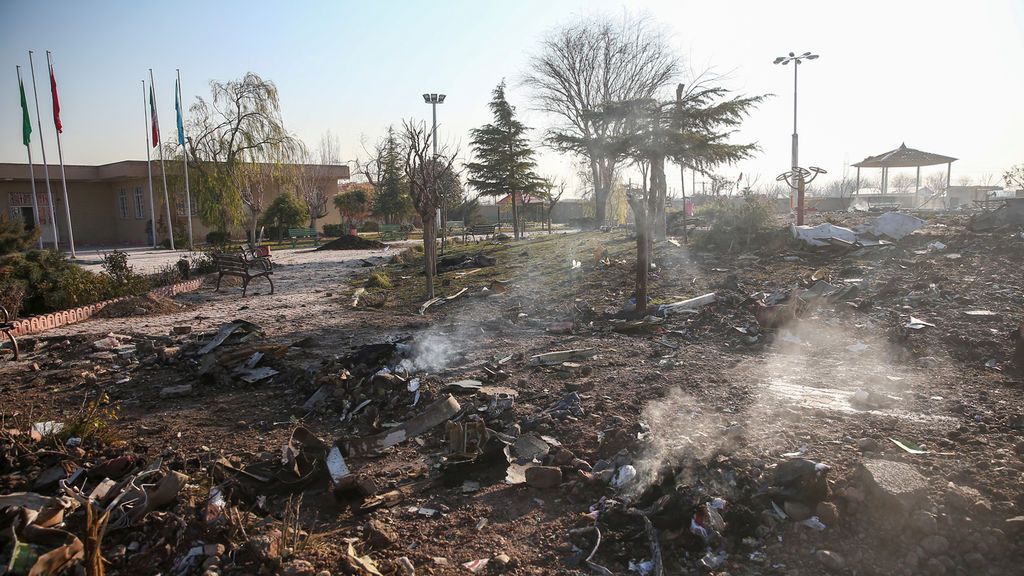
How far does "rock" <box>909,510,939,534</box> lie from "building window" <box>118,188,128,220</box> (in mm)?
39050

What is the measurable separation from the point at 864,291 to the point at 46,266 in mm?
12810

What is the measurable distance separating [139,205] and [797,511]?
123ft

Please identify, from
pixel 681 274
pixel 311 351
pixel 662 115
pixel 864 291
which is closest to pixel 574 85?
pixel 662 115

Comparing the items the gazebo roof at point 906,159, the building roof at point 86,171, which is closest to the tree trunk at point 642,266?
the gazebo roof at point 906,159

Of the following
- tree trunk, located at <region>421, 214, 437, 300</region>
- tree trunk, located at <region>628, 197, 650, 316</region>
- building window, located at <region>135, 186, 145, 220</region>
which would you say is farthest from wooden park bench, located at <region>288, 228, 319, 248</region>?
tree trunk, located at <region>628, 197, 650, 316</region>

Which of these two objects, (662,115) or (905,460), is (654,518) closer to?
(905,460)

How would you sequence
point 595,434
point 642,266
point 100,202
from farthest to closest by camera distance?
point 100,202, point 642,266, point 595,434

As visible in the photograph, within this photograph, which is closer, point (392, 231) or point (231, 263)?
point (231, 263)

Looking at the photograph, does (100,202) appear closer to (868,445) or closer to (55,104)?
(55,104)

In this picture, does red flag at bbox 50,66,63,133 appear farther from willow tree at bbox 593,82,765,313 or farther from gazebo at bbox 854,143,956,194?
gazebo at bbox 854,143,956,194

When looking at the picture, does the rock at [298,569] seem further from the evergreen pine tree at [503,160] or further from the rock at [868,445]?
the evergreen pine tree at [503,160]

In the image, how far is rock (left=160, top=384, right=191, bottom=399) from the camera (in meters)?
5.35

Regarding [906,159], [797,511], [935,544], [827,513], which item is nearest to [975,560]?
[935,544]

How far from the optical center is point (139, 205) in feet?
107
